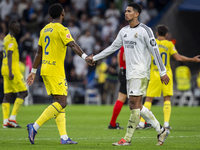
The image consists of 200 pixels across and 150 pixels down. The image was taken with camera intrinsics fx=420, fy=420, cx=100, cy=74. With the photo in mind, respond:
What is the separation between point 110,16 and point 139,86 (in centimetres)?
1685

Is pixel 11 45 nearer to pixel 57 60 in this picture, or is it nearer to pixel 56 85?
pixel 57 60

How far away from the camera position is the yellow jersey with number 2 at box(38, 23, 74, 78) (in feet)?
24.5

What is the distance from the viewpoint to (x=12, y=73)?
1077 centimetres

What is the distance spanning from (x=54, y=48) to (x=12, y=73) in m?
3.58

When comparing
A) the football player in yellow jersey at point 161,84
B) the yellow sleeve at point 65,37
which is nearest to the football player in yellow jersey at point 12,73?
the football player in yellow jersey at point 161,84

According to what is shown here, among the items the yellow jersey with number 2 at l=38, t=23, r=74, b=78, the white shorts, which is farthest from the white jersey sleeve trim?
the yellow jersey with number 2 at l=38, t=23, r=74, b=78

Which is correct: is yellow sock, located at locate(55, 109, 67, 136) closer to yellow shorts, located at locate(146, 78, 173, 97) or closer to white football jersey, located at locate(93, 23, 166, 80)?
white football jersey, located at locate(93, 23, 166, 80)

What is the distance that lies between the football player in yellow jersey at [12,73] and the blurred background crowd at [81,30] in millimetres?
10315

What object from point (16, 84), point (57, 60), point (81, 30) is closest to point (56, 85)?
point (57, 60)

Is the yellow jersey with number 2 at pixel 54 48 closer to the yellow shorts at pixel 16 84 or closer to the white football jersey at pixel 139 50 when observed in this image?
the white football jersey at pixel 139 50

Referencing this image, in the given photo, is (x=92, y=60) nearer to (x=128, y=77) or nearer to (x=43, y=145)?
(x=128, y=77)

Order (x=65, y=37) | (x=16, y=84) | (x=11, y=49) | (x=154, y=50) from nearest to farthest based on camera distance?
(x=154, y=50), (x=65, y=37), (x=11, y=49), (x=16, y=84)

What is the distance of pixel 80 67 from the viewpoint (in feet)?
77.3

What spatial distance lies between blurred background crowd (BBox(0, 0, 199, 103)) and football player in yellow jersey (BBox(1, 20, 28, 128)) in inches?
406
